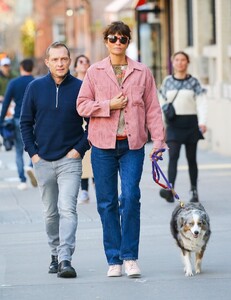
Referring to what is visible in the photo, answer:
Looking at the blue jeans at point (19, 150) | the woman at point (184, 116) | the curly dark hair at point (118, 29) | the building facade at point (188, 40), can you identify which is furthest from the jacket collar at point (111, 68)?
the building facade at point (188, 40)

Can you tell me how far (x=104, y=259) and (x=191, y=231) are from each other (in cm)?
142

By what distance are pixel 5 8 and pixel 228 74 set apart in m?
72.1

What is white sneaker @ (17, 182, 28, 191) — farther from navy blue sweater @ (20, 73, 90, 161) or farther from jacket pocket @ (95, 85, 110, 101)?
jacket pocket @ (95, 85, 110, 101)

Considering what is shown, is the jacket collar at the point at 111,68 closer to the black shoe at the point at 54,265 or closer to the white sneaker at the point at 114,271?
the white sneaker at the point at 114,271

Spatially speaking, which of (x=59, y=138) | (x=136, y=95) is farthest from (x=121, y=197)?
(x=136, y=95)

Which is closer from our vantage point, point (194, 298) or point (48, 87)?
point (194, 298)

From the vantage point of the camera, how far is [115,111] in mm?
9023

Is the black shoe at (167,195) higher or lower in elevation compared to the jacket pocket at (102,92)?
lower

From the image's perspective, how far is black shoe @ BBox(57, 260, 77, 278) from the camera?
364 inches

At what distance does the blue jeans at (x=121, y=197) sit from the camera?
9086 mm

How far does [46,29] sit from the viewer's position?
228 feet

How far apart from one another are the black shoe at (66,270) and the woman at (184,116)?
5060 millimetres

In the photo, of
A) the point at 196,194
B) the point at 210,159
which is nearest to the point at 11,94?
the point at 196,194

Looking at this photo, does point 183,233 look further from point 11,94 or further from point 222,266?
point 11,94
